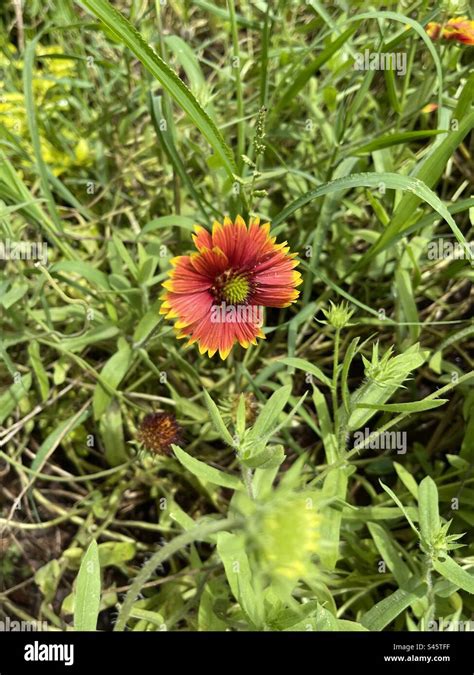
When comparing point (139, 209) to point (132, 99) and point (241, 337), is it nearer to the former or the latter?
point (132, 99)

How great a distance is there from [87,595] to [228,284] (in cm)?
46

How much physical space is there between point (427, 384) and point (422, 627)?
517 millimetres

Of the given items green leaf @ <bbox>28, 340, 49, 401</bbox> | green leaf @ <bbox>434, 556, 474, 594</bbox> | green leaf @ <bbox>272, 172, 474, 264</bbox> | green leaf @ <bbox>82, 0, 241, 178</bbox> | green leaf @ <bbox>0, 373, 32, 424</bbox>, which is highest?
green leaf @ <bbox>82, 0, 241, 178</bbox>

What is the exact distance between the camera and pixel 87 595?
74 centimetres

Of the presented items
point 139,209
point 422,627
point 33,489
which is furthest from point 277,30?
point 422,627

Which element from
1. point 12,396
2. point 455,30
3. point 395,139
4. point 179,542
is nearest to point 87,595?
point 179,542

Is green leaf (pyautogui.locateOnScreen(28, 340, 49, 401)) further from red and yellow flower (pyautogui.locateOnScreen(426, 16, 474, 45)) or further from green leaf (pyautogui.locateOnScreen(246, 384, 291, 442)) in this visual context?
red and yellow flower (pyautogui.locateOnScreen(426, 16, 474, 45))

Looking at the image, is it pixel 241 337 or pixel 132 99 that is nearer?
Answer: pixel 241 337

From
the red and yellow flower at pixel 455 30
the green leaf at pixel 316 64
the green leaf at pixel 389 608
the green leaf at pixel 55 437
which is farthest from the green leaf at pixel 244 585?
the red and yellow flower at pixel 455 30

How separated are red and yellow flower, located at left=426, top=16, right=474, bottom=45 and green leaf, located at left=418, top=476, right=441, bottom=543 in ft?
2.39

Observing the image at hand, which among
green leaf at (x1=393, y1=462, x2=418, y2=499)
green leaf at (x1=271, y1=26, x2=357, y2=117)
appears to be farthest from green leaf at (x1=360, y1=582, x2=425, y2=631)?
green leaf at (x1=271, y1=26, x2=357, y2=117)

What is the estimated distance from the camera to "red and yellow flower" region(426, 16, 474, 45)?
3.22 feet

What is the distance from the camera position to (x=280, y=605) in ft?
2.52

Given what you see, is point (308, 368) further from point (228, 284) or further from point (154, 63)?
point (154, 63)
